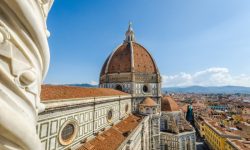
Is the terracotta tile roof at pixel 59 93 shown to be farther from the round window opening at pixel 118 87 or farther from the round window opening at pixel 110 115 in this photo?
the round window opening at pixel 118 87

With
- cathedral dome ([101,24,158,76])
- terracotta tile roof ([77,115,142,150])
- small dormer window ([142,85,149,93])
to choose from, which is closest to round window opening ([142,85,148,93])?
small dormer window ([142,85,149,93])

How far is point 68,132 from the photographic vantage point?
901 centimetres

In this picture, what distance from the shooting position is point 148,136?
77.9ft

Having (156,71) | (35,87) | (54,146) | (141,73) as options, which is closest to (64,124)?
(54,146)

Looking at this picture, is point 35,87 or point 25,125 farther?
point 35,87

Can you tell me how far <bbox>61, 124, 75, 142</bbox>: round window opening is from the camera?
8.62 meters

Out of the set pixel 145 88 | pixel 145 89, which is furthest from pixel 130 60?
pixel 145 89

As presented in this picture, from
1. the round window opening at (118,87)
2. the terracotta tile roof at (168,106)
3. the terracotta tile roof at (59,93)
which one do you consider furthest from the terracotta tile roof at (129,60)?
the terracotta tile roof at (59,93)

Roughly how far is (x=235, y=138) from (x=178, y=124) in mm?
9950

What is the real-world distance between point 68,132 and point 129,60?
67.3 ft

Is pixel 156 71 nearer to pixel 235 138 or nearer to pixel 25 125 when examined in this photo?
pixel 235 138

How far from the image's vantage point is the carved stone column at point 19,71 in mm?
1000

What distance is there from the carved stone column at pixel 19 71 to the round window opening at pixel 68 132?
8.32 m

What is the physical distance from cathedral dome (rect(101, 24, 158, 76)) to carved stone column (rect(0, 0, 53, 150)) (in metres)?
25.3
